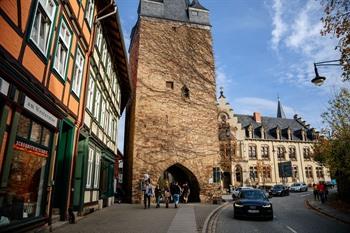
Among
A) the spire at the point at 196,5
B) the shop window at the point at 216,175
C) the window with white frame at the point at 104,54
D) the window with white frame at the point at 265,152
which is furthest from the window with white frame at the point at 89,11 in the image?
the window with white frame at the point at 265,152

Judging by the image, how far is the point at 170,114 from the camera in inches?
985

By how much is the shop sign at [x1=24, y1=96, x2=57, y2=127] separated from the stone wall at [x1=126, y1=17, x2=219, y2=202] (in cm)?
1538

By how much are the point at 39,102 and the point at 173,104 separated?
18831 millimetres

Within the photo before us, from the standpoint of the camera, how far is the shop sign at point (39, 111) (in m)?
6.36

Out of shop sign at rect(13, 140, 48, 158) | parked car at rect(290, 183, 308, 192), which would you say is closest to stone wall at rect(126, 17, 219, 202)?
shop sign at rect(13, 140, 48, 158)

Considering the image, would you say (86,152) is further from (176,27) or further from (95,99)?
(176,27)

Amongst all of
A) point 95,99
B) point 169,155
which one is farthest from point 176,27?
point 95,99

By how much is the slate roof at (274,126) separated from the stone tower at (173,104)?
33068 millimetres

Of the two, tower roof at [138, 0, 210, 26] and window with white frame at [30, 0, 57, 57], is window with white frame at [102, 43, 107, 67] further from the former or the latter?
tower roof at [138, 0, 210, 26]

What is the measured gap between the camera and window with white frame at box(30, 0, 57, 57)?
6852 millimetres

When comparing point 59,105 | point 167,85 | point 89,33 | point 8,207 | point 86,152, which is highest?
point 167,85

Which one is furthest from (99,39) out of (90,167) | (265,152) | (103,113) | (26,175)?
(265,152)

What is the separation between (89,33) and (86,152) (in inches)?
197

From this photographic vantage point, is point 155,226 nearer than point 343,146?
Yes
